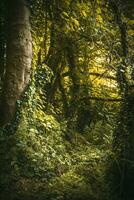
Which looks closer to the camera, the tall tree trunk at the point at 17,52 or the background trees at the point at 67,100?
the background trees at the point at 67,100

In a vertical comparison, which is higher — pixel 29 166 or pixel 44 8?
pixel 44 8

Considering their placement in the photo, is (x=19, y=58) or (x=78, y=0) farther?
(x=78, y=0)

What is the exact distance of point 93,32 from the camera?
469 inches

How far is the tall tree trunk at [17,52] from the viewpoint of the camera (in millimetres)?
9648

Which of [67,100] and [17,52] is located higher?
[17,52]

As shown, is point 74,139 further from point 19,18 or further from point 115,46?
point 19,18

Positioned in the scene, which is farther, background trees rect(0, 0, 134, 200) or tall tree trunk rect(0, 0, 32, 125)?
tall tree trunk rect(0, 0, 32, 125)

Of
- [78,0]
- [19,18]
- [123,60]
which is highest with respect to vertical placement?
[78,0]

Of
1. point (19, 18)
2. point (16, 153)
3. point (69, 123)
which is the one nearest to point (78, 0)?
point (19, 18)

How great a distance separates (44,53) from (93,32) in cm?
193

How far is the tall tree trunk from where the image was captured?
380 inches

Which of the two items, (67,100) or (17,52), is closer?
(17,52)

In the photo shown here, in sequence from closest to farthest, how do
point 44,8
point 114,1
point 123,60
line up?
point 123,60 < point 114,1 < point 44,8

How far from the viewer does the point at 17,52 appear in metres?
9.77
